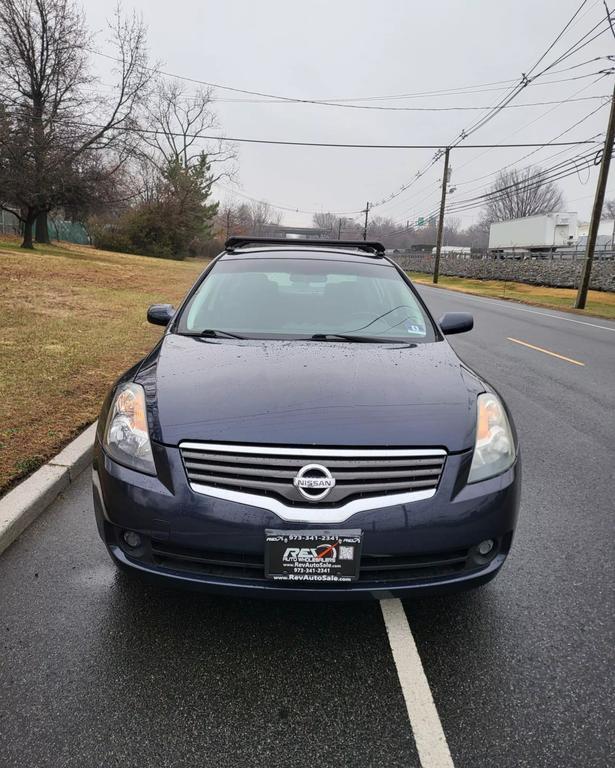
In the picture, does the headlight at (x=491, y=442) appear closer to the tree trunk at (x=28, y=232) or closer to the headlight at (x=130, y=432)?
the headlight at (x=130, y=432)

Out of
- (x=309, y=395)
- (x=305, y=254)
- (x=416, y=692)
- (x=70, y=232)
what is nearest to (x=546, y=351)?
(x=305, y=254)

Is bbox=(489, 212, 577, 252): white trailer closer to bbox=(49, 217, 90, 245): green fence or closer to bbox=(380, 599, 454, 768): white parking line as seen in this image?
bbox=(49, 217, 90, 245): green fence

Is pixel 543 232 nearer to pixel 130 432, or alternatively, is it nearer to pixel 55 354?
pixel 55 354

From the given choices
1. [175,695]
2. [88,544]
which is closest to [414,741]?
[175,695]

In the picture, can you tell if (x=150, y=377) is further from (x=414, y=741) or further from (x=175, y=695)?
(x=414, y=741)

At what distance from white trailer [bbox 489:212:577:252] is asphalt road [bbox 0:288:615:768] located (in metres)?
47.6

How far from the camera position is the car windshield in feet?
10.4

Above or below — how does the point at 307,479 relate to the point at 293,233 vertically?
below

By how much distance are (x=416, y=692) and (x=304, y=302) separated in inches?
90.1

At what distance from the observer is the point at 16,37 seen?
28.2 metres

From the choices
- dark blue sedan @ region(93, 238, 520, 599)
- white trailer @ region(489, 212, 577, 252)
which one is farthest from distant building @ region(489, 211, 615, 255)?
dark blue sedan @ region(93, 238, 520, 599)

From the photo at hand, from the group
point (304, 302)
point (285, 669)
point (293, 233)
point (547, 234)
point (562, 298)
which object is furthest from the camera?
point (293, 233)

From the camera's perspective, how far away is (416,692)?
192 centimetres

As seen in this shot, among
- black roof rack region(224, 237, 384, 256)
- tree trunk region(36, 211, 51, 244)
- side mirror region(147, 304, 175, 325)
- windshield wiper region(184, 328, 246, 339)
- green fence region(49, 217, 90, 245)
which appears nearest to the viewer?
windshield wiper region(184, 328, 246, 339)
